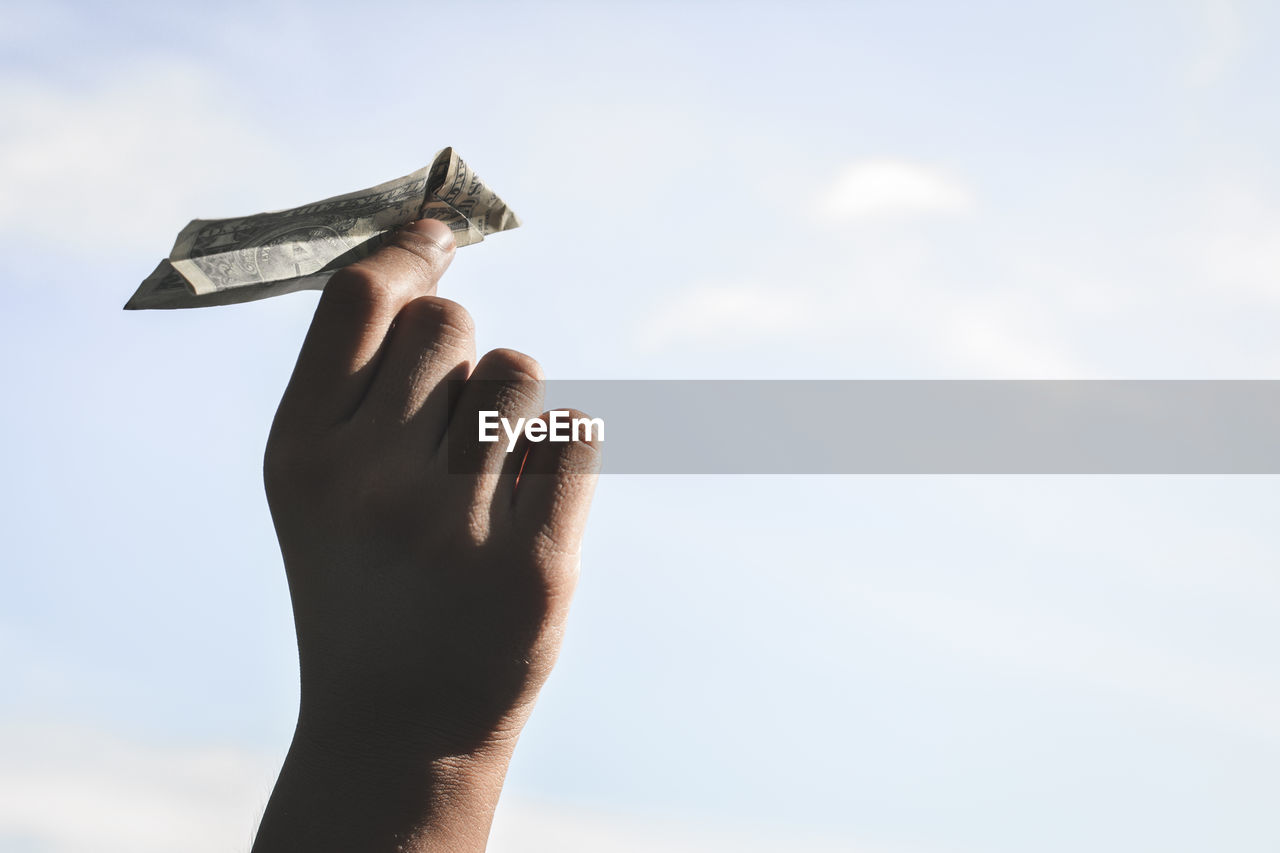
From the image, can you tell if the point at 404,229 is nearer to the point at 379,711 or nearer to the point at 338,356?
the point at 338,356

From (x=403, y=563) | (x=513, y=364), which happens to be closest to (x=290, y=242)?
(x=513, y=364)

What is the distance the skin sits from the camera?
2.02 metres

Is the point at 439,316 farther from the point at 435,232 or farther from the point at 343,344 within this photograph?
the point at 435,232

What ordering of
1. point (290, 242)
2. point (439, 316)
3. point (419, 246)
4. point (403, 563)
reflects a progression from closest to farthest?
point (403, 563) → point (439, 316) → point (419, 246) → point (290, 242)

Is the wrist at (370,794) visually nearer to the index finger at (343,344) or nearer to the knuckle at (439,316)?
the index finger at (343,344)

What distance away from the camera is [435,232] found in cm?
236

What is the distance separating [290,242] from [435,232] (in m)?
0.41

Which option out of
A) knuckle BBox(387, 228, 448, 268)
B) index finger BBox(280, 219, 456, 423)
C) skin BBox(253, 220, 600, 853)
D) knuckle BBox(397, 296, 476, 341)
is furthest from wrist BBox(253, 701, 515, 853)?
knuckle BBox(387, 228, 448, 268)

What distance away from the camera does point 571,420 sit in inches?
86.4

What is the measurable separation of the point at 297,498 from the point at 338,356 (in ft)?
0.92

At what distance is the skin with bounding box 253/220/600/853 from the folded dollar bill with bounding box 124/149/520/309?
0.46m

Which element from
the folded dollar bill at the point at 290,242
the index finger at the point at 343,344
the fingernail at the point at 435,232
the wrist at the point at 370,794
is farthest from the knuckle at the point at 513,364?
the wrist at the point at 370,794

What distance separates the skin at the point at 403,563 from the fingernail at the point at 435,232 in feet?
0.70

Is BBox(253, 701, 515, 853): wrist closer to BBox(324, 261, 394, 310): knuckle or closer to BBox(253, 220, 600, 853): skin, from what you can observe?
BBox(253, 220, 600, 853): skin
